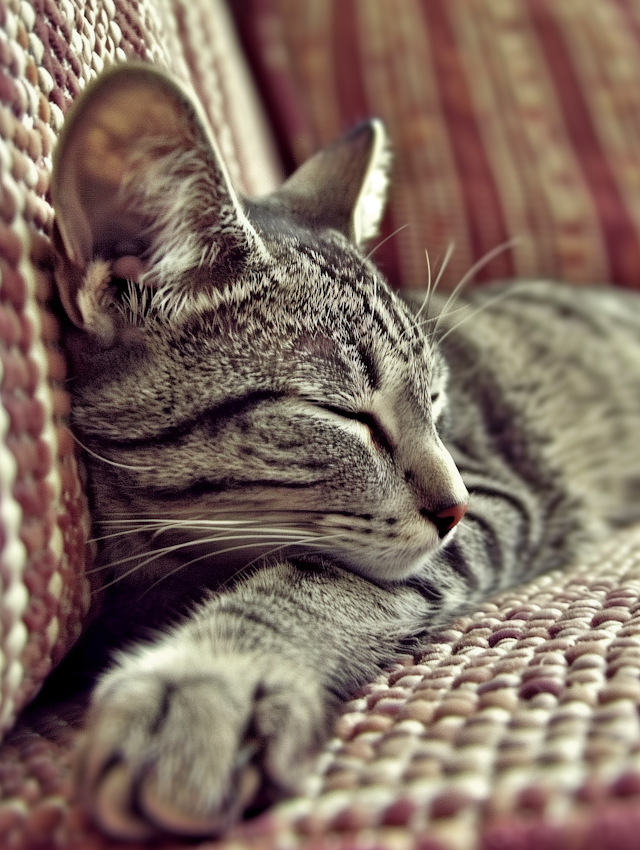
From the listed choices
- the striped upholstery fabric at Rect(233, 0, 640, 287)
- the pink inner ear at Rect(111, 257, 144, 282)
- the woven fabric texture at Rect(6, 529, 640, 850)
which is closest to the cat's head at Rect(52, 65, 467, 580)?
the pink inner ear at Rect(111, 257, 144, 282)

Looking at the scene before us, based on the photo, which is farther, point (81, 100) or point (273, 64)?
point (273, 64)

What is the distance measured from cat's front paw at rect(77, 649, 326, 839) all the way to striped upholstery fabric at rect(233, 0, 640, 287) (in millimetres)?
1093

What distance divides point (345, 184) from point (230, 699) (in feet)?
2.08

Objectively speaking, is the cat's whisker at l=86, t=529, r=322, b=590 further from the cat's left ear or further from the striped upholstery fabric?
the striped upholstery fabric

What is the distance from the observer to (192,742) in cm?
42

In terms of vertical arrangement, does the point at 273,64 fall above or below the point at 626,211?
above

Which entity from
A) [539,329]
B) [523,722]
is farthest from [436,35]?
[523,722]

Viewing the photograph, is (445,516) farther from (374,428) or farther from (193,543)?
(193,543)

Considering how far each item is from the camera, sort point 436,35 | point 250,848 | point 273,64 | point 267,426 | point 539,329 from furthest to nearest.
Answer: point 436,35
point 273,64
point 539,329
point 267,426
point 250,848

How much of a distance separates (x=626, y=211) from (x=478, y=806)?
1476mm

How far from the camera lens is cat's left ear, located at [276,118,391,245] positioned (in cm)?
87

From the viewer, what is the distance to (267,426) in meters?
0.64

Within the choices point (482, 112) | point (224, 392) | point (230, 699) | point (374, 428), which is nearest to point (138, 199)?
point (224, 392)

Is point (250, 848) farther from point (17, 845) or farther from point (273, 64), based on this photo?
point (273, 64)
